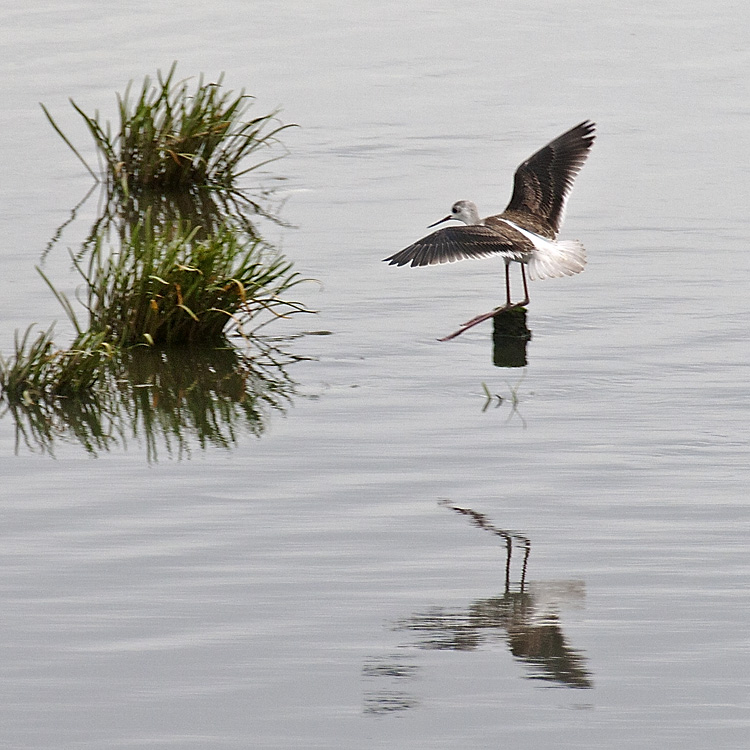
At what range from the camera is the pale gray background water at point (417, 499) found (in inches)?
177

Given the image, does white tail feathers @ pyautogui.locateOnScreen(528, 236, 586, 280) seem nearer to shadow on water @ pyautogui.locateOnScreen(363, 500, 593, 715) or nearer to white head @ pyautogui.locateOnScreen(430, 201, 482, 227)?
white head @ pyautogui.locateOnScreen(430, 201, 482, 227)

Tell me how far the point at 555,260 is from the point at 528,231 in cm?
63

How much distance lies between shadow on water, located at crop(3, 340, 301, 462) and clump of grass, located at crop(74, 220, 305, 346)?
0.37ft

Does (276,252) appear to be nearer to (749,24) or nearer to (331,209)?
(331,209)

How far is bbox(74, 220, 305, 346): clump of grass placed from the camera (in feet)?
25.5

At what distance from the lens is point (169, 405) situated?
7.31 meters

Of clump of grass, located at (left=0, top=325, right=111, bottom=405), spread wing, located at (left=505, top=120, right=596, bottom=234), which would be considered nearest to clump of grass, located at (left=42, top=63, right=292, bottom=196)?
spread wing, located at (left=505, top=120, right=596, bottom=234)

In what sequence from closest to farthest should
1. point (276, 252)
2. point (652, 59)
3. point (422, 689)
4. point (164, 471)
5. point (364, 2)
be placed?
point (422, 689) → point (164, 471) → point (276, 252) → point (652, 59) → point (364, 2)

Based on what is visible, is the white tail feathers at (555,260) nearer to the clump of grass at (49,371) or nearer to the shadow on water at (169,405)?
the shadow on water at (169,405)

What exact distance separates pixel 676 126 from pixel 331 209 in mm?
3521

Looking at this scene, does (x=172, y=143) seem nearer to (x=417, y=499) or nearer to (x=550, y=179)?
(x=550, y=179)

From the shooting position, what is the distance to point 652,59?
1521 cm

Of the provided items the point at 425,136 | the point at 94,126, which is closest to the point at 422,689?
the point at 94,126

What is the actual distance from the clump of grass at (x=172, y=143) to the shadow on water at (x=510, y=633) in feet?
20.2
